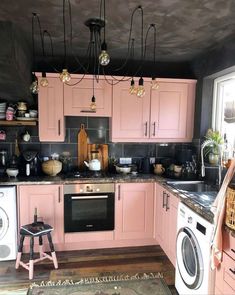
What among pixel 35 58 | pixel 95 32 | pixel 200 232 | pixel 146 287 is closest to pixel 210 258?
pixel 200 232

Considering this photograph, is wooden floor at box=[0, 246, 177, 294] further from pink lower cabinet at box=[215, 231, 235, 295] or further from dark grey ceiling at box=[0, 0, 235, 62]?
dark grey ceiling at box=[0, 0, 235, 62]

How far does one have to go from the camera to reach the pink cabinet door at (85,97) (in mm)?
Answer: 3057

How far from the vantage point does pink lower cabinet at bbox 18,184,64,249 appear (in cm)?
284

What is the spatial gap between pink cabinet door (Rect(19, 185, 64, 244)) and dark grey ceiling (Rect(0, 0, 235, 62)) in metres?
1.64

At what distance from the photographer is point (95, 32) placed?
7.78 ft

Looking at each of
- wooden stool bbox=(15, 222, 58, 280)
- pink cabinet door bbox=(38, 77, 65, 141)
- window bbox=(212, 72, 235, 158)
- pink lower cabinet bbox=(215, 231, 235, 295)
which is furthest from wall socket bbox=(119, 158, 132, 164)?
pink lower cabinet bbox=(215, 231, 235, 295)

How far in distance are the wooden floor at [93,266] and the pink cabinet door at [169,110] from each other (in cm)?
148

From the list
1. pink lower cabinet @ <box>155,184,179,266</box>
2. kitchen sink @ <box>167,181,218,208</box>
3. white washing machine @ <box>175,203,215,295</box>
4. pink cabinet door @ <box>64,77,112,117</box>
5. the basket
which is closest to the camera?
the basket

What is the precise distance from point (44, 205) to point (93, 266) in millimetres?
870

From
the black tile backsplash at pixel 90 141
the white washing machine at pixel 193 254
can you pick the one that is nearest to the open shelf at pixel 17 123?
the black tile backsplash at pixel 90 141

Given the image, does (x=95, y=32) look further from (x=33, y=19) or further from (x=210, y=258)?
(x=210, y=258)

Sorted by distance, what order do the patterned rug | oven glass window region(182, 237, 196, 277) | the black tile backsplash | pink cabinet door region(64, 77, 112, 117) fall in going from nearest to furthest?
1. oven glass window region(182, 237, 196, 277)
2. the patterned rug
3. pink cabinet door region(64, 77, 112, 117)
4. the black tile backsplash

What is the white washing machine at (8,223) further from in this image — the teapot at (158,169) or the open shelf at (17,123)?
the teapot at (158,169)

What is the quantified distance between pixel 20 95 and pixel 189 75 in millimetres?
2238
